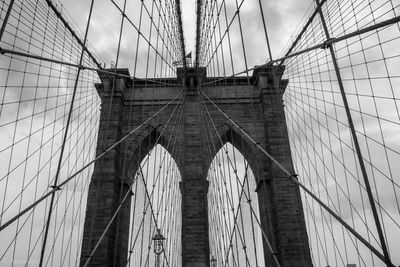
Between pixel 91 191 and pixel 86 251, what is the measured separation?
2312 millimetres

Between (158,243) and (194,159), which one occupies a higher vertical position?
(194,159)

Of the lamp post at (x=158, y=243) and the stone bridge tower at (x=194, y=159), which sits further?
the lamp post at (x=158, y=243)

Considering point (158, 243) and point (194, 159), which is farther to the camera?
point (158, 243)

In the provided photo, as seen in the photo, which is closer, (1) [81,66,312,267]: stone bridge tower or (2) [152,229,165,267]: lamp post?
(1) [81,66,312,267]: stone bridge tower

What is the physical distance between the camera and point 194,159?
14.4 metres

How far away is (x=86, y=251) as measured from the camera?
40.4 feet

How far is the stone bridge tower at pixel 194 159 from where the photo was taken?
12750 millimetres

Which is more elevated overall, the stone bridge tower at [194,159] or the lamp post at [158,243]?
the stone bridge tower at [194,159]

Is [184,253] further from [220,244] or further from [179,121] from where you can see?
[179,121]

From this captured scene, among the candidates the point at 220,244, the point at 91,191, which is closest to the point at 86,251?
the point at 91,191

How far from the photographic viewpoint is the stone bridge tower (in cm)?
1275

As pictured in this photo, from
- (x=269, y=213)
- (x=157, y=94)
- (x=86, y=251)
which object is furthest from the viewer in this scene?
(x=157, y=94)

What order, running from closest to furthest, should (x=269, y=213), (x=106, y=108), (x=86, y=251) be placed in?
(x=86, y=251), (x=269, y=213), (x=106, y=108)

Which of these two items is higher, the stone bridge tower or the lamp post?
the stone bridge tower
